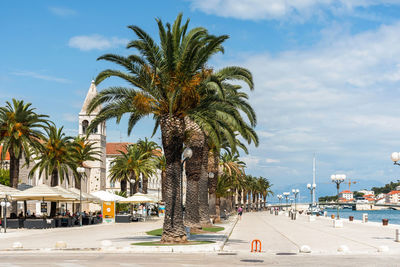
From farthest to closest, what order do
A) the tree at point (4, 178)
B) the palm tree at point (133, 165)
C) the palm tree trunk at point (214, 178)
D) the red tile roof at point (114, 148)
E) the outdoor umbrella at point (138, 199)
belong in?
the red tile roof at point (114, 148), the tree at point (4, 178), the palm tree at point (133, 165), the outdoor umbrella at point (138, 199), the palm tree trunk at point (214, 178)

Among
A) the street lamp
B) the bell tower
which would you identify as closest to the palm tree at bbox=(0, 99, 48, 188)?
the street lamp

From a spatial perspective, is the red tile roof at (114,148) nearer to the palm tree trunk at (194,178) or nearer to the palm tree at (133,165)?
the palm tree at (133,165)

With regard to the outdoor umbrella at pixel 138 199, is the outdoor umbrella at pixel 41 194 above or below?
above

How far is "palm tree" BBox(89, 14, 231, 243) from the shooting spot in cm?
2406

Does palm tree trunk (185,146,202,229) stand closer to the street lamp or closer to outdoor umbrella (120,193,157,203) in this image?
the street lamp

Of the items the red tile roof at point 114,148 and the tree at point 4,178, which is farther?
the red tile roof at point 114,148

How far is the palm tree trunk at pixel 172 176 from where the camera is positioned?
80.3ft

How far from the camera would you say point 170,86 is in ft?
80.0

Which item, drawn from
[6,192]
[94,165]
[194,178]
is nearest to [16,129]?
[6,192]

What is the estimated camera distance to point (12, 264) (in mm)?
17156

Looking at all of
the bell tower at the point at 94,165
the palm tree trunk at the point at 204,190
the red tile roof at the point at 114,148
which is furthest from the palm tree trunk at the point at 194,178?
the red tile roof at the point at 114,148

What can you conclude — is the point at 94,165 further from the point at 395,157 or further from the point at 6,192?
the point at 395,157

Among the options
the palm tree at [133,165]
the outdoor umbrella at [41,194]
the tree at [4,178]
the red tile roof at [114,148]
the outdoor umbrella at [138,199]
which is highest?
the red tile roof at [114,148]

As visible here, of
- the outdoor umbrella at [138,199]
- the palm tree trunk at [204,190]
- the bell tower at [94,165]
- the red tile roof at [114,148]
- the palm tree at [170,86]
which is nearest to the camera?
the palm tree at [170,86]
